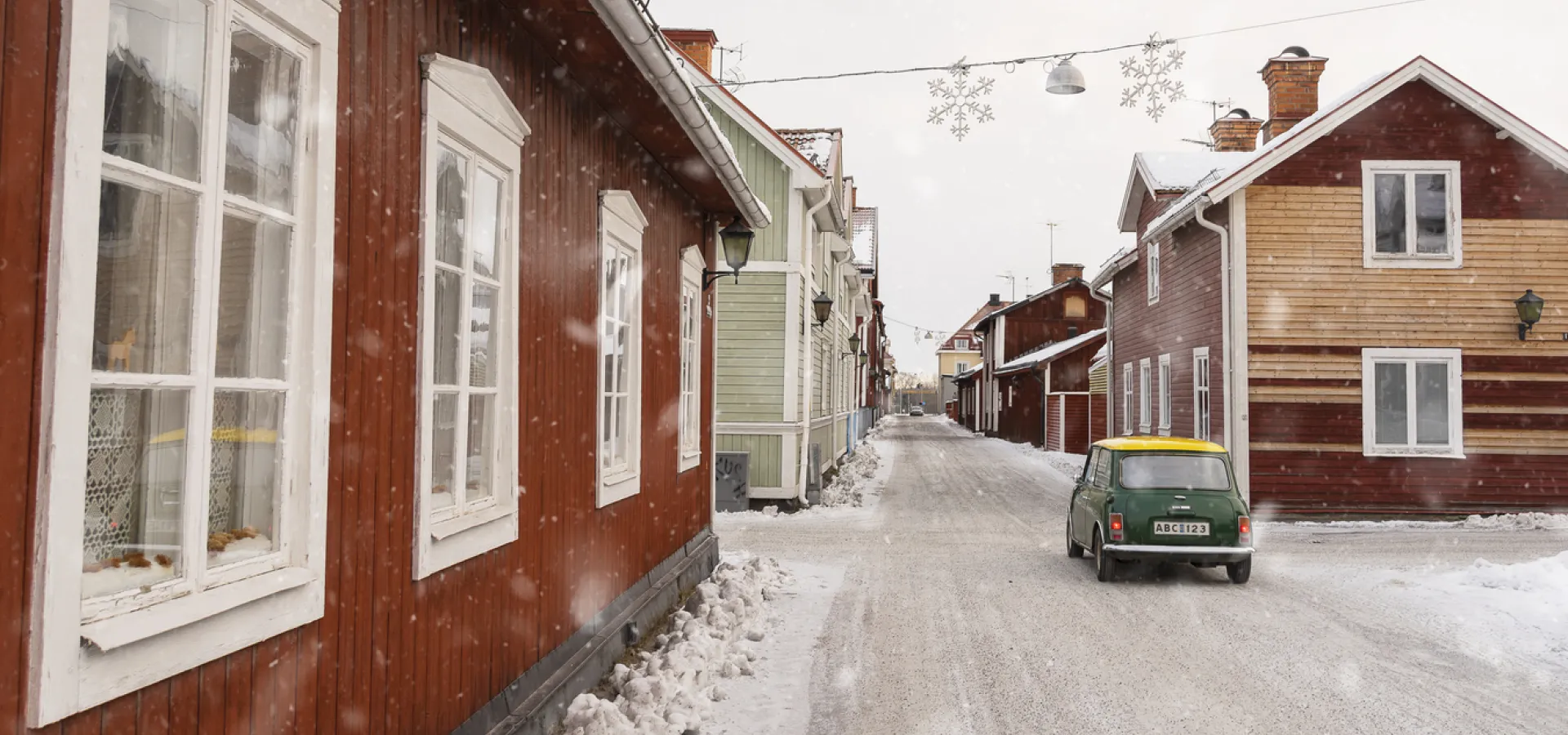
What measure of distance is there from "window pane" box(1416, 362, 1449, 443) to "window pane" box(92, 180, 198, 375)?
57.0 feet

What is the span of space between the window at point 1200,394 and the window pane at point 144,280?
16944 mm

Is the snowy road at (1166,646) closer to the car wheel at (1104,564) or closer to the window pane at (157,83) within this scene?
the car wheel at (1104,564)

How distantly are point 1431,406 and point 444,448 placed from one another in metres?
16.2

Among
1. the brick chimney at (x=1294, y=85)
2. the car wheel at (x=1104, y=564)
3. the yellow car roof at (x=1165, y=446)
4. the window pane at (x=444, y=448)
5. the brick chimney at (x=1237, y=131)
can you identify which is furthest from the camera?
the brick chimney at (x=1237, y=131)

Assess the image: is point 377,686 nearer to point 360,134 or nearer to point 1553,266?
point 360,134

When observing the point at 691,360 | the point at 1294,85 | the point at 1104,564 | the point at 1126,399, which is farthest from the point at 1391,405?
A: the point at 691,360

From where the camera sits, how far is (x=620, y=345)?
24.6 feet

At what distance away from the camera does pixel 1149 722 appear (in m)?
5.73

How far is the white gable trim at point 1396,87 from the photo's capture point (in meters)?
15.6

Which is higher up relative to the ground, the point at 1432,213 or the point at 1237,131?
the point at 1237,131

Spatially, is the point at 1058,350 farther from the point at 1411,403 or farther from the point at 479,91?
the point at 479,91

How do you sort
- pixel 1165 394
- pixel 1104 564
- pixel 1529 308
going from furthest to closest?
pixel 1165 394, pixel 1529 308, pixel 1104 564

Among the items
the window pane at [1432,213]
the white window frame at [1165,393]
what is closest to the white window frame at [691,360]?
the window pane at [1432,213]

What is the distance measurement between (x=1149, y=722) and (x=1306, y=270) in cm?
1229
